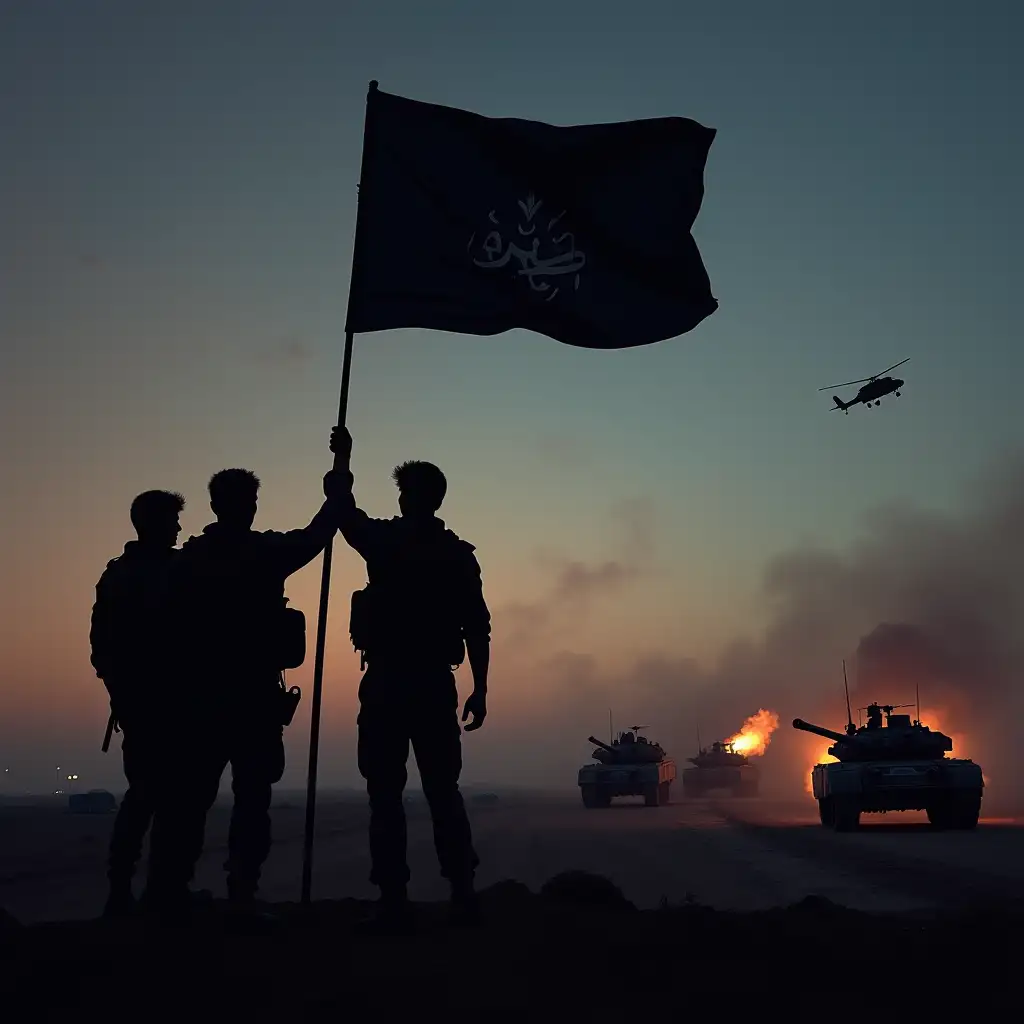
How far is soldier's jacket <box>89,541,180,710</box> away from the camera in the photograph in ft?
20.6

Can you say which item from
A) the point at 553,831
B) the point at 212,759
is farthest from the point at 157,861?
the point at 553,831

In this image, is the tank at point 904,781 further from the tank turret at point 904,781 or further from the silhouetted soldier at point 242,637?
the silhouetted soldier at point 242,637

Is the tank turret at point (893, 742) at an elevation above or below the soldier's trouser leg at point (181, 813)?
above

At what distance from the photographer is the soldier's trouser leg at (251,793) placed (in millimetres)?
5715

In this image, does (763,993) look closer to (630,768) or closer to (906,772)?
(906,772)

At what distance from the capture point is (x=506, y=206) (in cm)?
757

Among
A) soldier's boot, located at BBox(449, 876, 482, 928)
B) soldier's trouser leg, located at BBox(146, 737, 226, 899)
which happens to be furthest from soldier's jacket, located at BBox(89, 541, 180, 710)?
soldier's boot, located at BBox(449, 876, 482, 928)

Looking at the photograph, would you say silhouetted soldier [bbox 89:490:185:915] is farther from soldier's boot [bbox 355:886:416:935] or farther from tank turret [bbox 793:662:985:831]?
tank turret [bbox 793:662:985:831]

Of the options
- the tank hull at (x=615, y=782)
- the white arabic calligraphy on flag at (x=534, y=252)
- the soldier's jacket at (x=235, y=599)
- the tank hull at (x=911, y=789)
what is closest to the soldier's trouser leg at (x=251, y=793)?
the soldier's jacket at (x=235, y=599)

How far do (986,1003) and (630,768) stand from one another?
35.3m

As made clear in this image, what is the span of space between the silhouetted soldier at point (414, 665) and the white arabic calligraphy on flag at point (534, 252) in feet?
6.36

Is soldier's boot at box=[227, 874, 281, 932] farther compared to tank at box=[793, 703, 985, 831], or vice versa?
tank at box=[793, 703, 985, 831]

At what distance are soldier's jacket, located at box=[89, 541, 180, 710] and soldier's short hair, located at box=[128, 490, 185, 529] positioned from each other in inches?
6.0

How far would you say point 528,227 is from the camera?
758cm
